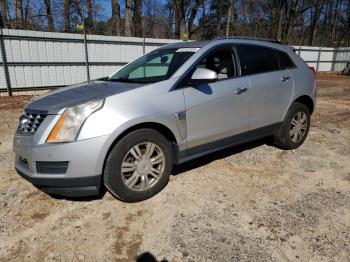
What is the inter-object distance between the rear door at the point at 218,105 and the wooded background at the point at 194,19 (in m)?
Result: 11.0

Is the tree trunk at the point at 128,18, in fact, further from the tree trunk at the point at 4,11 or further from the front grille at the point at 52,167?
the front grille at the point at 52,167

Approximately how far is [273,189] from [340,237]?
101cm

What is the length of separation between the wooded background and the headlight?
38.5 feet

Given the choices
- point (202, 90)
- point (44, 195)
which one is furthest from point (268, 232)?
point (44, 195)

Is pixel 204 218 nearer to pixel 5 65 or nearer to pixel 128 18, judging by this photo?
pixel 5 65

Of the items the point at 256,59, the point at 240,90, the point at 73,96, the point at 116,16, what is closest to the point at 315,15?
A: the point at 116,16

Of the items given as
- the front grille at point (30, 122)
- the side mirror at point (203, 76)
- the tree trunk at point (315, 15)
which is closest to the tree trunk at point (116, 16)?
the side mirror at point (203, 76)

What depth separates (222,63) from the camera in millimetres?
4109

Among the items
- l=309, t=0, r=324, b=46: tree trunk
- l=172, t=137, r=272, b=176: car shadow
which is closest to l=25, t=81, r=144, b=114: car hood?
l=172, t=137, r=272, b=176: car shadow

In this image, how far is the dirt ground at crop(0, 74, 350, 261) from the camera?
8.65 ft

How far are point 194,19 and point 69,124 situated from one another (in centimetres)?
2767

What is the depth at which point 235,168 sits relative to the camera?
436 centimetres

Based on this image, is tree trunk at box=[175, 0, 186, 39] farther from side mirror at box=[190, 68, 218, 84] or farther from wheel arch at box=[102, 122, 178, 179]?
wheel arch at box=[102, 122, 178, 179]

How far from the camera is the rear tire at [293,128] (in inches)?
190
